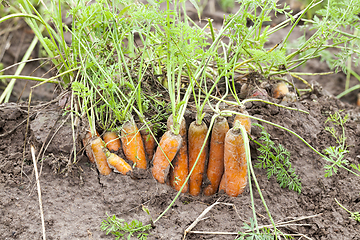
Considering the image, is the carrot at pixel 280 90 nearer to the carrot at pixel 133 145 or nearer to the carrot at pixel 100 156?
the carrot at pixel 133 145

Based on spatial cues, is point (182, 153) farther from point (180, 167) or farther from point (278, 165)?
point (278, 165)

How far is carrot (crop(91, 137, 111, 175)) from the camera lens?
5.08ft

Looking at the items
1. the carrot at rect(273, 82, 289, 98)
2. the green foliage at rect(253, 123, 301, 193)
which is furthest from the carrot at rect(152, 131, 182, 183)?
the carrot at rect(273, 82, 289, 98)

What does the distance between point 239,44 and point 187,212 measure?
0.83 metres

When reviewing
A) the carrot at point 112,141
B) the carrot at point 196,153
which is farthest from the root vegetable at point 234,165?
the carrot at point 112,141

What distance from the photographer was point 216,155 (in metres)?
1.65

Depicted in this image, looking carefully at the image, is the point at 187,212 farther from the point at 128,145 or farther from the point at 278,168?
the point at 278,168

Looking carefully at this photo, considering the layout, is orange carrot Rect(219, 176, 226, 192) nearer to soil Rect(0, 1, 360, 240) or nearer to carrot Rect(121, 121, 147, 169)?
soil Rect(0, 1, 360, 240)

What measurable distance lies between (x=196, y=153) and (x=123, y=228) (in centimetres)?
55

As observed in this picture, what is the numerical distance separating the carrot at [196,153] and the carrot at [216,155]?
1.7 inches

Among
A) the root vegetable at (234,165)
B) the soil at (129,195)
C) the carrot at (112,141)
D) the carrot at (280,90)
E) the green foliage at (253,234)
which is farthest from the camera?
the carrot at (280,90)

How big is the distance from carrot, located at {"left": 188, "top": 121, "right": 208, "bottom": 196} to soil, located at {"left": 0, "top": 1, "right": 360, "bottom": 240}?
0.27 feet

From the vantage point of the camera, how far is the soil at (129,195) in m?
1.38

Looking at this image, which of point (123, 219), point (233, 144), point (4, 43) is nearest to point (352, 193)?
point (233, 144)
